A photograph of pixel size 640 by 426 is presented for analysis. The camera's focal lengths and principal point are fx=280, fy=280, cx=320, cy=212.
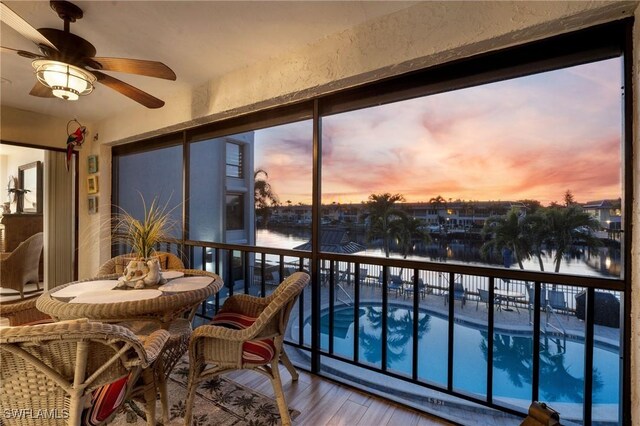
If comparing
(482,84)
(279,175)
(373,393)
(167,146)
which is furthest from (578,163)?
(167,146)

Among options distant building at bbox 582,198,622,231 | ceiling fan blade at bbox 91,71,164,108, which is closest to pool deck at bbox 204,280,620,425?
distant building at bbox 582,198,622,231

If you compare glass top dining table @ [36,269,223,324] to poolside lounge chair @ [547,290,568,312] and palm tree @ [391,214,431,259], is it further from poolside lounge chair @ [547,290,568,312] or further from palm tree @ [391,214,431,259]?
poolside lounge chair @ [547,290,568,312]

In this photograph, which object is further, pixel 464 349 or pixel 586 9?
pixel 464 349

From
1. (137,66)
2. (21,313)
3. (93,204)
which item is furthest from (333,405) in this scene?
(93,204)

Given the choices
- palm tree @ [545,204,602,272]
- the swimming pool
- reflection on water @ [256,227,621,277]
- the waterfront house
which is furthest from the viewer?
the swimming pool

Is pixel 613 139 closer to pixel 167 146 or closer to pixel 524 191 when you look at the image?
pixel 524 191

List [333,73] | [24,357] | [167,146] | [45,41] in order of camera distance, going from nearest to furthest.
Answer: [24,357]
[45,41]
[333,73]
[167,146]
